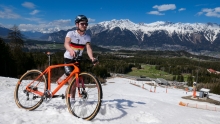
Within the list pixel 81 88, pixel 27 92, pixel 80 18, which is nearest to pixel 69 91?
pixel 81 88

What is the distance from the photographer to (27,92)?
7.10 metres

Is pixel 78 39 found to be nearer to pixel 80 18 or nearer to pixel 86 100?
pixel 80 18

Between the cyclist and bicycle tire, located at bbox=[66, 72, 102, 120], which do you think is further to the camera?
the cyclist

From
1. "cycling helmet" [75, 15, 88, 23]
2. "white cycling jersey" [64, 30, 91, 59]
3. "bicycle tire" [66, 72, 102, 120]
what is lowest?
"bicycle tire" [66, 72, 102, 120]

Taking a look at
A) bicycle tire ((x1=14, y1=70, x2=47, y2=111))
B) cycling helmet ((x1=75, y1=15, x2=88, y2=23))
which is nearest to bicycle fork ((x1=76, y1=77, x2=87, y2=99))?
bicycle tire ((x1=14, y1=70, x2=47, y2=111))

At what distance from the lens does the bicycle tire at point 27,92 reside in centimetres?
685

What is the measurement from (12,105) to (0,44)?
47.2 m

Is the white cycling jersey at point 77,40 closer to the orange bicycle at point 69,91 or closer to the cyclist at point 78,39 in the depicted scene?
the cyclist at point 78,39

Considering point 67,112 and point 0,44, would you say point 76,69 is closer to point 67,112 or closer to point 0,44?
point 67,112

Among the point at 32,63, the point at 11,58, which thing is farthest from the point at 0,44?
the point at 32,63

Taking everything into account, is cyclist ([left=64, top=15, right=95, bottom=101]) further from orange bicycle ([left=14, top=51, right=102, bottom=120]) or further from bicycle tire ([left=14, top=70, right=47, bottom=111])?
bicycle tire ([left=14, top=70, right=47, bottom=111])

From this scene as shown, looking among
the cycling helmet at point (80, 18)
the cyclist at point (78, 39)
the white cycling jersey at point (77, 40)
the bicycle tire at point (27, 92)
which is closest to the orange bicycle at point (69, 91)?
the bicycle tire at point (27, 92)

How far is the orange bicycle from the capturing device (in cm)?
598

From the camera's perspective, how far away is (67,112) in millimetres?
6203
